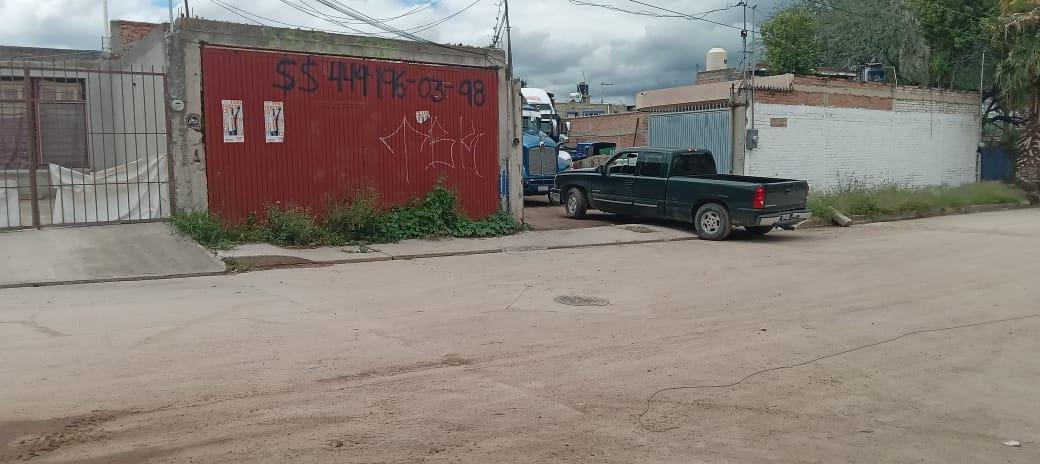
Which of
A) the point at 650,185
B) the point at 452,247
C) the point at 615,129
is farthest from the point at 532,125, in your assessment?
the point at 452,247

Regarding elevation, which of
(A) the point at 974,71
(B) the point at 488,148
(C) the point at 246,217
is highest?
(A) the point at 974,71

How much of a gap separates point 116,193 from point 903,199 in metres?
19.4

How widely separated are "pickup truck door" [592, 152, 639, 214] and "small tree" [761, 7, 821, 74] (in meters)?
19.7

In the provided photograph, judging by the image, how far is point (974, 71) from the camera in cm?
2911

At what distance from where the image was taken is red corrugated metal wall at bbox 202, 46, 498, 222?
1293 cm

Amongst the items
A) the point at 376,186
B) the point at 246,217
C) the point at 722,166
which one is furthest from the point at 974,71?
the point at 246,217

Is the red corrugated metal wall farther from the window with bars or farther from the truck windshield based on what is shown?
the truck windshield

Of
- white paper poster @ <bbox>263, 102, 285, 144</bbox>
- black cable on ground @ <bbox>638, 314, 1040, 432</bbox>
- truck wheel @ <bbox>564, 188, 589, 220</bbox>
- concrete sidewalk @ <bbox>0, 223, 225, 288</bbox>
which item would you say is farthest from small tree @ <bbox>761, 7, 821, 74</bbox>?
concrete sidewalk @ <bbox>0, 223, 225, 288</bbox>

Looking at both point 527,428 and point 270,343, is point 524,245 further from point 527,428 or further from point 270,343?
point 527,428

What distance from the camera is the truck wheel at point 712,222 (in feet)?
A: 50.5

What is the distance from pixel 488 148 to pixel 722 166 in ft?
27.9

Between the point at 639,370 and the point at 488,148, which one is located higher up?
the point at 488,148

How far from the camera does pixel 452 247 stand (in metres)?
13.7

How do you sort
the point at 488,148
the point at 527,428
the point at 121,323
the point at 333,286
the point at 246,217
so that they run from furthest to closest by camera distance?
the point at 488,148
the point at 246,217
the point at 333,286
the point at 121,323
the point at 527,428
